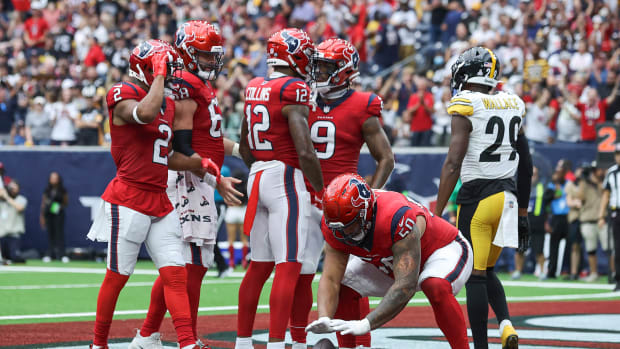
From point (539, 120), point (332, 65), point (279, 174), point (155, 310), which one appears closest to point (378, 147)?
point (332, 65)

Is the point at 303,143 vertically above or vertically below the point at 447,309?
above

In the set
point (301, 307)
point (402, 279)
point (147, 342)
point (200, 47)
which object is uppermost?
point (200, 47)

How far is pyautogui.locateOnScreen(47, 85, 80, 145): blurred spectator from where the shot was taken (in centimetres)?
1806

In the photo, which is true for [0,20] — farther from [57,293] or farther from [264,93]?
[264,93]

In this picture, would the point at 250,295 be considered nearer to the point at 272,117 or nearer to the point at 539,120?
Answer: the point at 272,117

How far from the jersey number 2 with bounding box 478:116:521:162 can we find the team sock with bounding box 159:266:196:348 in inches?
82.8

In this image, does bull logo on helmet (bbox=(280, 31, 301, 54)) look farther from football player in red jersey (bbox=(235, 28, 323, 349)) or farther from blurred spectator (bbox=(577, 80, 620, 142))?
blurred spectator (bbox=(577, 80, 620, 142))

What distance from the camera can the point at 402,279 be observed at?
4809 millimetres

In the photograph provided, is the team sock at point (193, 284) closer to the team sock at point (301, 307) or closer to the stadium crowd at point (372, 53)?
the team sock at point (301, 307)

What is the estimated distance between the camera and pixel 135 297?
10633 mm

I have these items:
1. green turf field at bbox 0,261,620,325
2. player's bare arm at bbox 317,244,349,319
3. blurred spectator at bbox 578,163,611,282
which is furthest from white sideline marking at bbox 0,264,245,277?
player's bare arm at bbox 317,244,349,319

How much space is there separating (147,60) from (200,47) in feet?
2.00

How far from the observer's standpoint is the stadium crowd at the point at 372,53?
16.4 metres

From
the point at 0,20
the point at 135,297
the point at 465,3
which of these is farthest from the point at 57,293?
the point at 0,20
